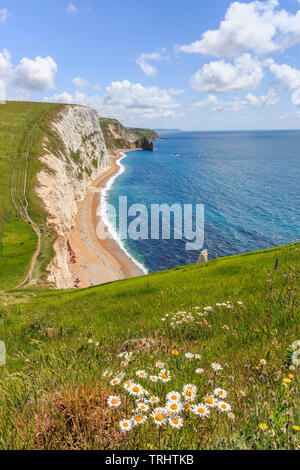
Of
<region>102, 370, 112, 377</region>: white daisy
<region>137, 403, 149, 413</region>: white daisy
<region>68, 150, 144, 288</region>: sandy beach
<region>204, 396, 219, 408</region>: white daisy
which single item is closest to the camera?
<region>137, 403, 149, 413</region>: white daisy

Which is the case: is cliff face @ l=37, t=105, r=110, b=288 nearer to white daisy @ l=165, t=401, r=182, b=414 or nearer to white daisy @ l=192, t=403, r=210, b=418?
white daisy @ l=165, t=401, r=182, b=414

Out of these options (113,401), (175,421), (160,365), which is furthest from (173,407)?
(160,365)

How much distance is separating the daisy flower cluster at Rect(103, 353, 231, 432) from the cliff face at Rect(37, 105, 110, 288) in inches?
1449

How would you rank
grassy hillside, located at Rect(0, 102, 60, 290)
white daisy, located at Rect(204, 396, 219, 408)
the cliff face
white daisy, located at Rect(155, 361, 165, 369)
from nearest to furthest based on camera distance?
1. white daisy, located at Rect(204, 396, 219, 408)
2. white daisy, located at Rect(155, 361, 165, 369)
3. grassy hillside, located at Rect(0, 102, 60, 290)
4. the cliff face

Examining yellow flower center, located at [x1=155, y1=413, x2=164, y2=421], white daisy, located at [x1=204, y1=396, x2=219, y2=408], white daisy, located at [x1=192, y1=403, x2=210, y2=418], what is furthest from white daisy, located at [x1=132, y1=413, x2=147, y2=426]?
white daisy, located at [x1=204, y1=396, x2=219, y2=408]

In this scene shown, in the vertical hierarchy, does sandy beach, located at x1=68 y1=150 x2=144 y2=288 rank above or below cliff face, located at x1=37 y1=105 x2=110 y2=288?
below

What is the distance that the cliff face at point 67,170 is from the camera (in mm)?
45713

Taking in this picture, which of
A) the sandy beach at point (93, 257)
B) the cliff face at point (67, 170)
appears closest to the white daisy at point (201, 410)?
the cliff face at point (67, 170)

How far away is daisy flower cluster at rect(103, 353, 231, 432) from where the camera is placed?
7.60ft

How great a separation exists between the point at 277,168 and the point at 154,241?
400 ft

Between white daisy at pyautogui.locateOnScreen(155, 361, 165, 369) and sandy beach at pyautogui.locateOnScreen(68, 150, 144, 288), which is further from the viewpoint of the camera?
sandy beach at pyautogui.locateOnScreen(68, 150, 144, 288)

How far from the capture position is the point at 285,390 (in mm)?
2838

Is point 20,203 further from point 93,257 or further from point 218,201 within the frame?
point 218,201
